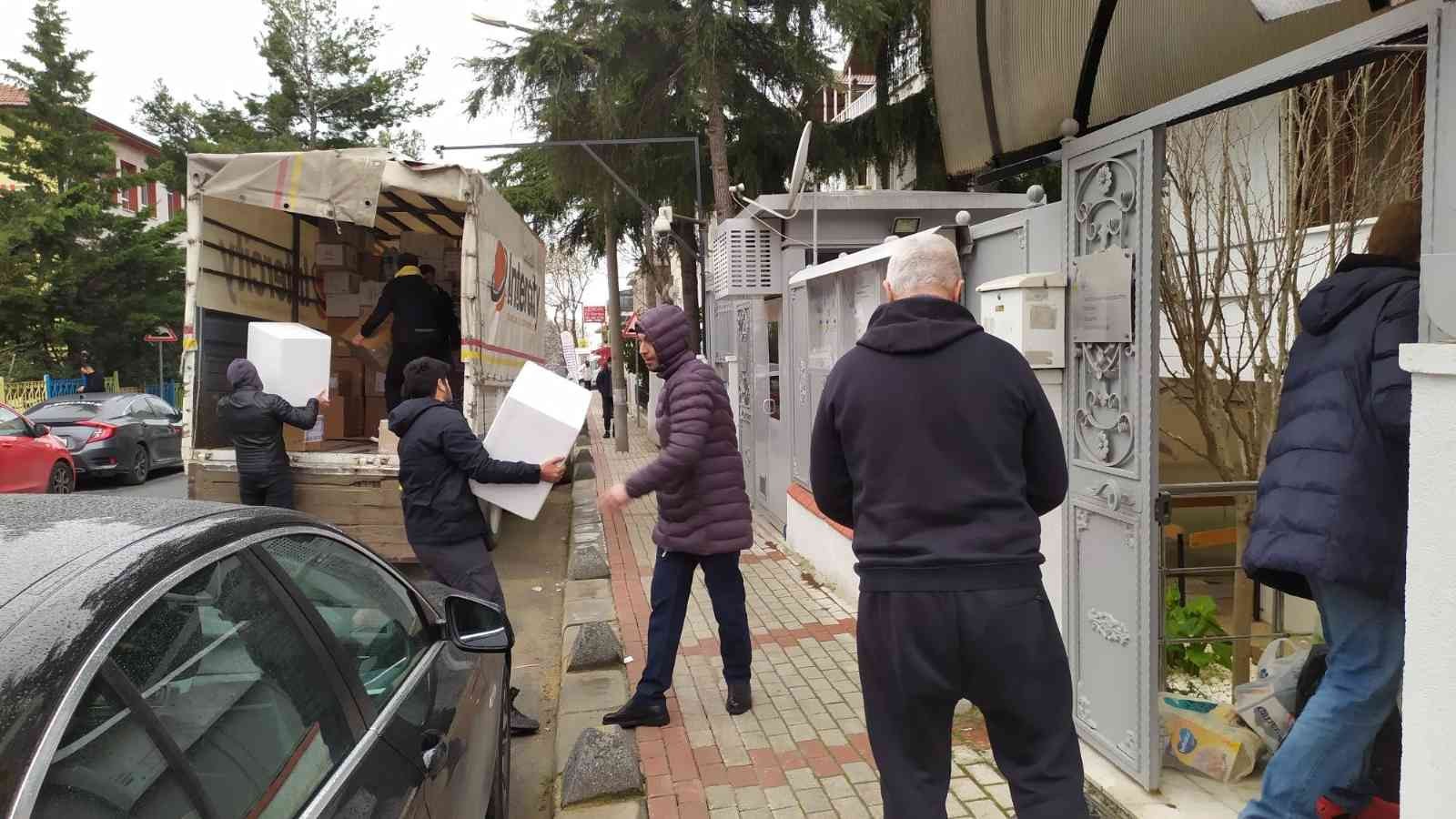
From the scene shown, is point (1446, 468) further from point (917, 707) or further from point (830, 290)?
point (830, 290)

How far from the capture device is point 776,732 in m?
4.55

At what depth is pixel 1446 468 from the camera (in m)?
1.91

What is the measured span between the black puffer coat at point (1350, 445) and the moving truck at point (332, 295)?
20.6ft

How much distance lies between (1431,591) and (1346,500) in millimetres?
755

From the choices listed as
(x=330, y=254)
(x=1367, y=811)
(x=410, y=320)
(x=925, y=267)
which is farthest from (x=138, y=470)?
(x=1367, y=811)

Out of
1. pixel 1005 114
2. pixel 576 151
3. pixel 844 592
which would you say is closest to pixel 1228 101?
pixel 1005 114

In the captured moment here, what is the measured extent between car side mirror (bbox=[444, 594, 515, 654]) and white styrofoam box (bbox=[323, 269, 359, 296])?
8.47 metres

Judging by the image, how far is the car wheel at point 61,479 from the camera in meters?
12.2

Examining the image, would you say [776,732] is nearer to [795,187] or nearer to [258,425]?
[258,425]

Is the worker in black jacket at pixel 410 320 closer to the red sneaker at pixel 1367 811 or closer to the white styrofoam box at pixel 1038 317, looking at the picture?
the white styrofoam box at pixel 1038 317

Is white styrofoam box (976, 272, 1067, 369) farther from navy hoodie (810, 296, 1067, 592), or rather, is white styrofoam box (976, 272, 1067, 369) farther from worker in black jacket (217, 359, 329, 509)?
worker in black jacket (217, 359, 329, 509)

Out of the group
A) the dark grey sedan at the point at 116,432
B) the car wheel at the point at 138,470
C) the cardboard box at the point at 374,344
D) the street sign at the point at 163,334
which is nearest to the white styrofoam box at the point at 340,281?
the cardboard box at the point at 374,344

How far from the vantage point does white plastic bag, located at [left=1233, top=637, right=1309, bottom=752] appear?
359 centimetres

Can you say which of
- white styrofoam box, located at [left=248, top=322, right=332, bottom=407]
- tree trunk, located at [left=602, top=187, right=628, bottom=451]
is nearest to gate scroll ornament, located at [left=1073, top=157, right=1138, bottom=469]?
white styrofoam box, located at [left=248, top=322, right=332, bottom=407]
